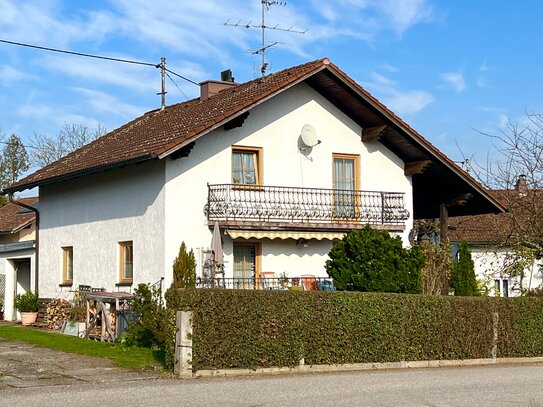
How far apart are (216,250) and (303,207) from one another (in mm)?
3636

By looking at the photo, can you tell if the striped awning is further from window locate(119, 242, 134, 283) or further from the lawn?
the lawn

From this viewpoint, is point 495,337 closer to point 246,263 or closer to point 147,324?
point 246,263

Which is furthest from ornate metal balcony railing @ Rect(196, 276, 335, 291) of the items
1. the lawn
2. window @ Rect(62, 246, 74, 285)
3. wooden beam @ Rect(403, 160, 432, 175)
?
window @ Rect(62, 246, 74, 285)

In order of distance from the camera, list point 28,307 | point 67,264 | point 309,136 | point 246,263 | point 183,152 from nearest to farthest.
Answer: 1. point 183,152
2. point 246,263
3. point 309,136
4. point 67,264
5. point 28,307

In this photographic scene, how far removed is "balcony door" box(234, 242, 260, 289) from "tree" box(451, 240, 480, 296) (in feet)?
25.7

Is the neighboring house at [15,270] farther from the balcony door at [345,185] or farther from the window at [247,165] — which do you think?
the balcony door at [345,185]

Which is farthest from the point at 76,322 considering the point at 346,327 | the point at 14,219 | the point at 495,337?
the point at 14,219

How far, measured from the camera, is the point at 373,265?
22.0 metres

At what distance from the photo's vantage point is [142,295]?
75.8 feet

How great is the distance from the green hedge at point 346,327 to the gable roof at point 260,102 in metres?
5.94

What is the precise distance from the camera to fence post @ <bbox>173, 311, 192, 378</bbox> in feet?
56.9

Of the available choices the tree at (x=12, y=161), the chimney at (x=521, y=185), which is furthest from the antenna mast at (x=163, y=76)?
the tree at (x=12, y=161)

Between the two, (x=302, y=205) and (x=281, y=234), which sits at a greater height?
(x=302, y=205)

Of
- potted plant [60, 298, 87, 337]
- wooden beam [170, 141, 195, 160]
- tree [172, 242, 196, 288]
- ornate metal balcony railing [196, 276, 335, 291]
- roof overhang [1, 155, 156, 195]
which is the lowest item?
potted plant [60, 298, 87, 337]
